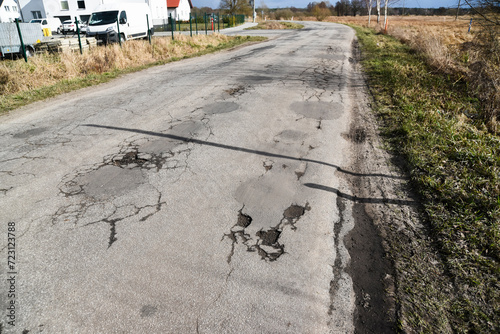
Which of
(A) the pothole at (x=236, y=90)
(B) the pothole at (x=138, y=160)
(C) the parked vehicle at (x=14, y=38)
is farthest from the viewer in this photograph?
(C) the parked vehicle at (x=14, y=38)

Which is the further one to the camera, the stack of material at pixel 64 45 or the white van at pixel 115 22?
the white van at pixel 115 22

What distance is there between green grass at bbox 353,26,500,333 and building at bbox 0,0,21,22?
192 feet

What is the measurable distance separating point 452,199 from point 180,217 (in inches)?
127

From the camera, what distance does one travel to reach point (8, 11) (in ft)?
160

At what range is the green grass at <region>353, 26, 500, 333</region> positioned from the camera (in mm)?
2375

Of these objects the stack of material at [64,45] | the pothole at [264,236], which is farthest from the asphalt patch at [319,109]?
the stack of material at [64,45]

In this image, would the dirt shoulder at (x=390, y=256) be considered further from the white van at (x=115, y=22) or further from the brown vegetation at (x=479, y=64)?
the white van at (x=115, y=22)

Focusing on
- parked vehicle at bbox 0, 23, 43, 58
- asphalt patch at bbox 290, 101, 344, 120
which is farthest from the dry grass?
asphalt patch at bbox 290, 101, 344, 120

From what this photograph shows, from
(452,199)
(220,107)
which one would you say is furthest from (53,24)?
(452,199)

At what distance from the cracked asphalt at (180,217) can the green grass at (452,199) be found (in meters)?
0.65

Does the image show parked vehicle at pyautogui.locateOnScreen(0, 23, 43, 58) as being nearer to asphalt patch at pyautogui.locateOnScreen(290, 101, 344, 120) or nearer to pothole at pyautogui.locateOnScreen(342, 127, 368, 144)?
asphalt patch at pyautogui.locateOnScreen(290, 101, 344, 120)

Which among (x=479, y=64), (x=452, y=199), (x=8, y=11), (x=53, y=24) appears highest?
(x=8, y=11)

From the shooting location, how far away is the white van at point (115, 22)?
55.7ft

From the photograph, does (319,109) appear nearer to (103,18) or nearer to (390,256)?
(390,256)
